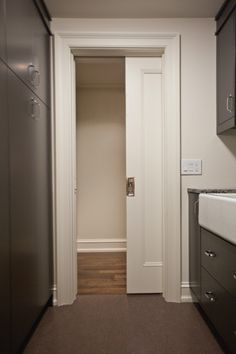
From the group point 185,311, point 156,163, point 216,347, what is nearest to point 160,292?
point 185,311

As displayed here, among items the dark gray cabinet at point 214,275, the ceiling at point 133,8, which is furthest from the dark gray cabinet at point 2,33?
the dark gray cabinet at point 214,275

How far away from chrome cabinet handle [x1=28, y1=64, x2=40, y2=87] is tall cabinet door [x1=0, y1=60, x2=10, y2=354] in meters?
0.39

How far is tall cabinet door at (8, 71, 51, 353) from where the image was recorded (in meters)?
1.36

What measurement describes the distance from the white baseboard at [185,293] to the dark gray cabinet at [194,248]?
0.06m

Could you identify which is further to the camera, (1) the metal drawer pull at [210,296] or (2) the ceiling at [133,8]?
(2) the ceiling at [133,8]

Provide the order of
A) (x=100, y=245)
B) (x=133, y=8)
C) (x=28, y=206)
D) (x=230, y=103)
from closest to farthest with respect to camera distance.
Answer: (x=28, y=206) < (x=230, y=103) < (x=133, y=8) < (x=100, y=245)

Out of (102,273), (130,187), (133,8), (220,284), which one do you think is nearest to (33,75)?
(133,8)

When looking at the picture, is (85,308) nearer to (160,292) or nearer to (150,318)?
(150,318)

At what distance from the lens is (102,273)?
9.32 ft

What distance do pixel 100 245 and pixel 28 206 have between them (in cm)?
227

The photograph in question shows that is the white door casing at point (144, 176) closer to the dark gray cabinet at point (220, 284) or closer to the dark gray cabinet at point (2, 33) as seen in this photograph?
the dark gray cabinet at point (220, 284)

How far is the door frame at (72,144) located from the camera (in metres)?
2.10

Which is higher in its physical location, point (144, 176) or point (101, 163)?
point (101, 163)

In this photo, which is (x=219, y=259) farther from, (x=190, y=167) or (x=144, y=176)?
(x=144, y=176)
